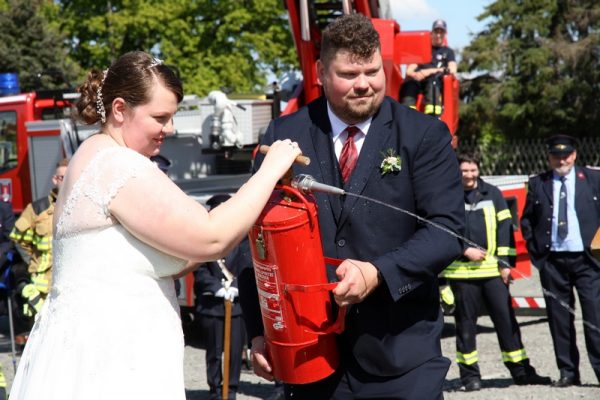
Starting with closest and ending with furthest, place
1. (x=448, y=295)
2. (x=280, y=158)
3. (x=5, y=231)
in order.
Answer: (x=280, y=158), (x=448, y=295), (x=5, y=231)

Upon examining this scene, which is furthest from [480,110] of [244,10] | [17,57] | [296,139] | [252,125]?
[296,139]

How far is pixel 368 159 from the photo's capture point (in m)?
3.82

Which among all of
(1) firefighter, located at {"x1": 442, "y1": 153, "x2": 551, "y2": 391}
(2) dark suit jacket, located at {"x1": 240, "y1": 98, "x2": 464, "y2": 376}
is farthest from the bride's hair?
(1) firefighter, located at {"x1": 442, "y1": 153, "x2": 551, "y2": 391}

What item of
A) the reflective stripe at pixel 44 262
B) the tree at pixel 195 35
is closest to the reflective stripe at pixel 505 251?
the reflective stripe at pixel 44 262

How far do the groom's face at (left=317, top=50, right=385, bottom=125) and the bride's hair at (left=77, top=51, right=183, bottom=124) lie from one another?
681 mm

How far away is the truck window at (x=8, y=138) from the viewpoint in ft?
46.0

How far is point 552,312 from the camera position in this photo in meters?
8.88

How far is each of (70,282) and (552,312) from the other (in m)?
6.34

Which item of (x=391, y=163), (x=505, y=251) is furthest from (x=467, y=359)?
(x=391, y=163)

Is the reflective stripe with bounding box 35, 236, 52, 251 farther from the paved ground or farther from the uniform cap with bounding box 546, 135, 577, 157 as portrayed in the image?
the uniform cap with bounding box 546, 135, 577, 157

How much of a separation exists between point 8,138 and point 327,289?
37.4ft

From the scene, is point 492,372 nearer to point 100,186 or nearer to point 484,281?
point 484,281

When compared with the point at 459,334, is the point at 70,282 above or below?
above

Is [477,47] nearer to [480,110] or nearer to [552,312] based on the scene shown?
[480,110]
